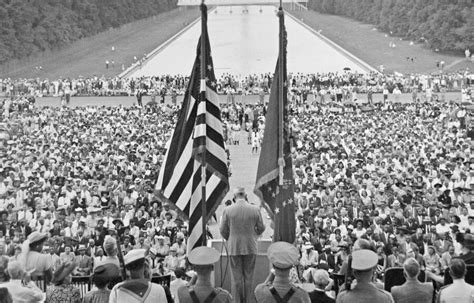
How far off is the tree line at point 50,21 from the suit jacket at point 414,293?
1865 inches

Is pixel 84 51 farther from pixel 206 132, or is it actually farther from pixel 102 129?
pixel 206 132

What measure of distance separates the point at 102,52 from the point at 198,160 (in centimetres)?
5503

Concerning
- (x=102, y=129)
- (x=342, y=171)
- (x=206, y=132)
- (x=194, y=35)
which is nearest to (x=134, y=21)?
(x=194, y=35)

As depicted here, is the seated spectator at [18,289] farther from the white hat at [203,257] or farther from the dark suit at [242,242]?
the dark suit at [242,242]

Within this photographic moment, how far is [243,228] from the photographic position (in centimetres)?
813

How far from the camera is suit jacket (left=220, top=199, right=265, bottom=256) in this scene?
8.12 m

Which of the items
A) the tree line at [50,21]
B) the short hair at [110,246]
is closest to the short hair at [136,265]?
the short hair at [110,246]

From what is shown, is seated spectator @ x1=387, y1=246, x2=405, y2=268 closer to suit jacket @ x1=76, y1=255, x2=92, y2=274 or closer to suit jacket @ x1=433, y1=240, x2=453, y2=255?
suit jacket @ x1=433, y1=240, x2=453, y2=255

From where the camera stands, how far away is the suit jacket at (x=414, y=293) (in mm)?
6797

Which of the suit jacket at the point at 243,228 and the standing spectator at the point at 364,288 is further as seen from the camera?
the suit jacket at the point at 243,228

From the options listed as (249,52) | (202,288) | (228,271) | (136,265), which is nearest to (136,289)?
(136,265)

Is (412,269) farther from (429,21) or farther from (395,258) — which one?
(429,21)

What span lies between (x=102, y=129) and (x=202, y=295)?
22160mm

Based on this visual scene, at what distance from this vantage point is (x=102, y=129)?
28.1 metres
